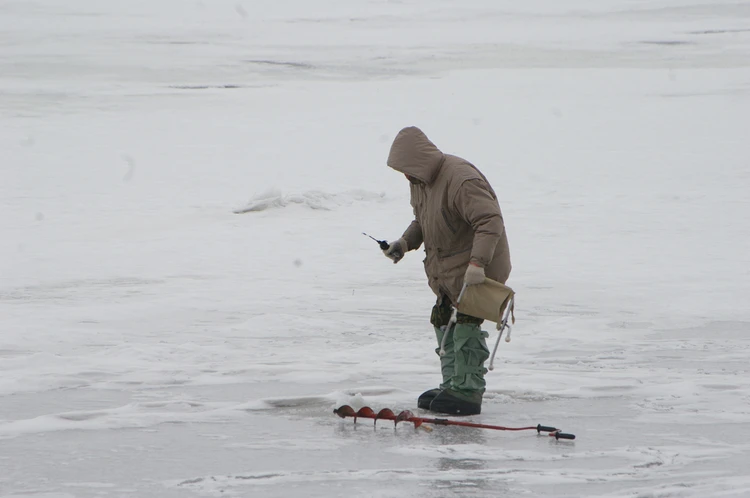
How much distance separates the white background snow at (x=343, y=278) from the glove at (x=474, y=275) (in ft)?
2.10

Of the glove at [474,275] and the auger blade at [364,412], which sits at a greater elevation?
the glove at [474,275]

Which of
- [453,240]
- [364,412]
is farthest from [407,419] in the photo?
[453,240]

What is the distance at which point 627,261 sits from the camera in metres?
8.98

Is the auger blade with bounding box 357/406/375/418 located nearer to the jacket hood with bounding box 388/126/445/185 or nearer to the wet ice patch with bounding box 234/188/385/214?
the jacket hood with bounding box 388/126/445/185

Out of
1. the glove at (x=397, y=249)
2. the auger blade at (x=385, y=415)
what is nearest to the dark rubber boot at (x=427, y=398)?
the auger blade at (x=385, y=415)

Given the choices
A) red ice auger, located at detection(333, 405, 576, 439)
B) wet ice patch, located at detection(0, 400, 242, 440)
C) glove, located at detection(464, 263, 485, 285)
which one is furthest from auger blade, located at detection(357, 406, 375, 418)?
glove, located at detection(464, 263, 485, 285)

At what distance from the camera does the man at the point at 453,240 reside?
4926mm

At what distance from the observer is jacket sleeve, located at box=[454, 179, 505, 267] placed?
4770 mm

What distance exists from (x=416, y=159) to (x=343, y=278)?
3587 mm

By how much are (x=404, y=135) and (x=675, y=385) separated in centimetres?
188

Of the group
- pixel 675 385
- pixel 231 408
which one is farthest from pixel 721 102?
Answer: pixel 231 408

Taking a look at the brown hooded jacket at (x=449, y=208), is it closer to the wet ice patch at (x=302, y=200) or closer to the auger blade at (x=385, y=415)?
the auger blade at (x=385, y=415)

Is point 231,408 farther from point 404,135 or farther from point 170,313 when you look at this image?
point 170,313

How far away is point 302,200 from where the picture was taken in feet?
37.4
